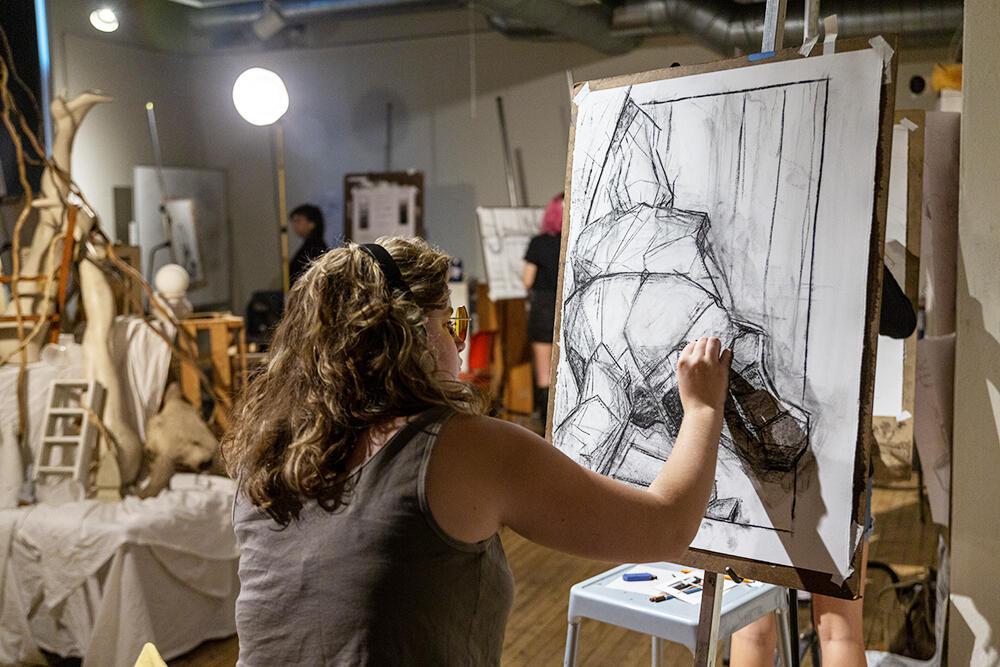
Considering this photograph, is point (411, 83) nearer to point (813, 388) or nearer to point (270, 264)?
point (270, 264)

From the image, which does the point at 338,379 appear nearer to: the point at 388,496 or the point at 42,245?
the point at 388,496

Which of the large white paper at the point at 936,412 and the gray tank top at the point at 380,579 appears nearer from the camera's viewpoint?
the gray tank top at the point at 380,579

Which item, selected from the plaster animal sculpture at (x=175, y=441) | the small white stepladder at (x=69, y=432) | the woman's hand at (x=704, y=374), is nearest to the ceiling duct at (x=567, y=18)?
the plaster animal sculpture at (x=175, y=441)

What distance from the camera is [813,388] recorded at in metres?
1.46

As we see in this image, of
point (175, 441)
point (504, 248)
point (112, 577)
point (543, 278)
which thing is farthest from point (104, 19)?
point (112, 577)

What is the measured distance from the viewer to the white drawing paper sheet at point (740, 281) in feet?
4.69

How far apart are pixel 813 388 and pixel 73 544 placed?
222cm

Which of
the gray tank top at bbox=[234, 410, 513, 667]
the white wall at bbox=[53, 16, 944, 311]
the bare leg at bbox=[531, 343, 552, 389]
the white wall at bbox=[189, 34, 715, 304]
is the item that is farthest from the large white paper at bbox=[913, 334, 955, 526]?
the white wall at bbox=[189, 34, 715, 304]

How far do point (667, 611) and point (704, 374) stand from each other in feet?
1.73

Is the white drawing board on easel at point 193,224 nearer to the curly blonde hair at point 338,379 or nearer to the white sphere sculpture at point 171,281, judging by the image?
the white sphere sculpture at point 171,281

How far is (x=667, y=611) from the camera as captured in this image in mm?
1737

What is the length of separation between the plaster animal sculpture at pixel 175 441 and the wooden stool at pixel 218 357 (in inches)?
2.7

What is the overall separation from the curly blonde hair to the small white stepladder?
2181mm

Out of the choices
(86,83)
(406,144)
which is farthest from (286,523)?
(406,144)
